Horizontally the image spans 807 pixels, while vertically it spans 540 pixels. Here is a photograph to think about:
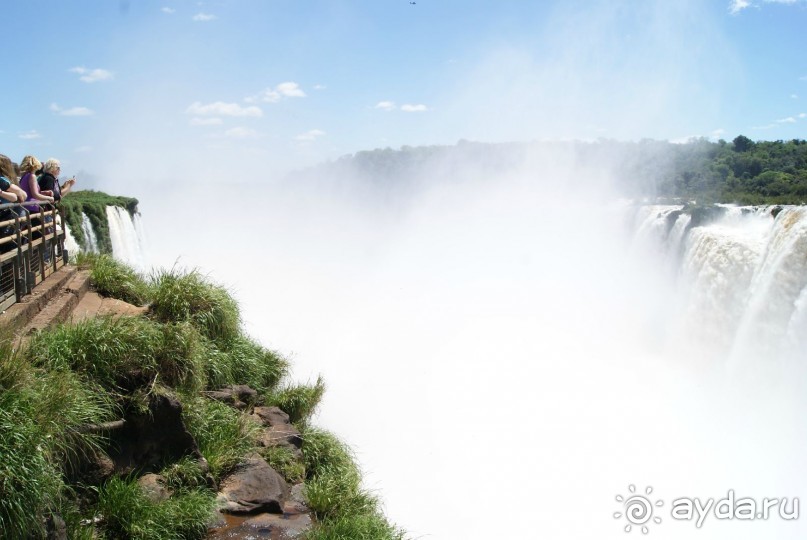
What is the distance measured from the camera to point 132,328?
4977 millimetres

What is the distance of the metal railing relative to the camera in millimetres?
5340

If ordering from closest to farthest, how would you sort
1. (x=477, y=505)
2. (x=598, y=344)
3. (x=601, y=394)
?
(x=477, y=505) → (x=601, y=394) → (x=598, y=344)

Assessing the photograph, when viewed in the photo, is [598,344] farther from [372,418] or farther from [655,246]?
[372,418]

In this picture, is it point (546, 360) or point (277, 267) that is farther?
point (277, 267)

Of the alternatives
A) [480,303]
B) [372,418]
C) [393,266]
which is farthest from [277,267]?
[372,418]

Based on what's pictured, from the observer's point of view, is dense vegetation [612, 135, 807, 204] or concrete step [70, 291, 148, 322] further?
dense vegetation [612, 135, 807, 204]

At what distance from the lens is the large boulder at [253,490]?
466cm

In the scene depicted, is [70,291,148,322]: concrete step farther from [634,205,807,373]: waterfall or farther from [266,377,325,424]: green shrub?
[634,205,807,373]: waterfall

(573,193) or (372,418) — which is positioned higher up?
(573,193)

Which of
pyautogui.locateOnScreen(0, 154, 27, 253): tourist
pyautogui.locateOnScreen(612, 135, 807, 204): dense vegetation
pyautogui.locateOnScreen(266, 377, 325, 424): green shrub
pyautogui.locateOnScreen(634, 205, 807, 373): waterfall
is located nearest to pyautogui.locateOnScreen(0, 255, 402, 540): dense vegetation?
pyautogui.locateOnScreen(266, 377, 325, 424): green shrub

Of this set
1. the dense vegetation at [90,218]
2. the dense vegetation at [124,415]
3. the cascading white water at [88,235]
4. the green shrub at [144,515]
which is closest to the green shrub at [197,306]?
the dense vegetation at [124,415]

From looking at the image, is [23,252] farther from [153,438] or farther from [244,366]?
[244,366]

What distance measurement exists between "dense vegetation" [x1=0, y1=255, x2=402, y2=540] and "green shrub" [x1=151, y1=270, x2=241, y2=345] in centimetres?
2

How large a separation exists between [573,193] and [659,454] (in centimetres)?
3939
